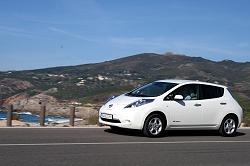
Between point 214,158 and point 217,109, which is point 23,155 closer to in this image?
point 214,158

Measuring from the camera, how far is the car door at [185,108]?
41.6 ft

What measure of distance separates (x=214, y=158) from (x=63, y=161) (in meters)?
3.31

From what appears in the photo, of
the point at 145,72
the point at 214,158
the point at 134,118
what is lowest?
the point at 214,158

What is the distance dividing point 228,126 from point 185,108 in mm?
1805

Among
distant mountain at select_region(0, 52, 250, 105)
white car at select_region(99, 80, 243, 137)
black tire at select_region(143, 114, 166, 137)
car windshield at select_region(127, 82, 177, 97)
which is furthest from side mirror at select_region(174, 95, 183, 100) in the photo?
distant mountain at select_region(0, 52, 250, 105)

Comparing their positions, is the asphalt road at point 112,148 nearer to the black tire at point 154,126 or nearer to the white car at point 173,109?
the black tire at point 154,126

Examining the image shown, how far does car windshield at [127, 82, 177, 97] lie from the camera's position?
508 inches

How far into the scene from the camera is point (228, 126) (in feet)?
45.4

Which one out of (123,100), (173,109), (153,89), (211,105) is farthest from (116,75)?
(123,100)

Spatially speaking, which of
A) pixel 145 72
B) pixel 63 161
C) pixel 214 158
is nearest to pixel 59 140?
pixel 63 161

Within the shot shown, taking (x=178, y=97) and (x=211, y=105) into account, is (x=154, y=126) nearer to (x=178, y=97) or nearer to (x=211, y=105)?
(x=178, y=97)

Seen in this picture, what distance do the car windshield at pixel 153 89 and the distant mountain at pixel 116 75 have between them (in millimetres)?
54673

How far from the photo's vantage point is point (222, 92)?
45.7 feet

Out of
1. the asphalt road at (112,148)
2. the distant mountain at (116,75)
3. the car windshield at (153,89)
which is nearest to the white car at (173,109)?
the car windshield at (153,89)
